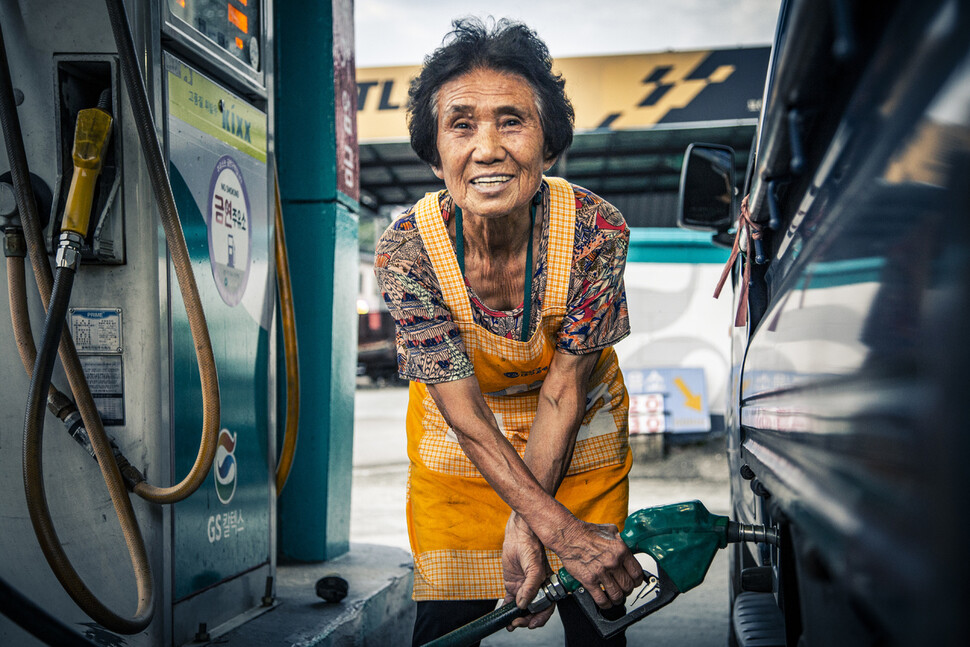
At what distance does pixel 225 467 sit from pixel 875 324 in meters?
2.12

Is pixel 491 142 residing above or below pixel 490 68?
below

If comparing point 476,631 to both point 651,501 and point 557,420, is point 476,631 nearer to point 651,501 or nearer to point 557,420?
→ point 557,420

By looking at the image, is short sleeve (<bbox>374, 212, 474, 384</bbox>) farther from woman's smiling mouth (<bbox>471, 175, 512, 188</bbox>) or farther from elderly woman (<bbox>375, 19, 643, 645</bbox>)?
woman's smiling mouth (<bbox>471, 175, 512, 188</bbox>)

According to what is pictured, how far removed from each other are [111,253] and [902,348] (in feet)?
6.09

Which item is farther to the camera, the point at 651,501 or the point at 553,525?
the point at 651,501

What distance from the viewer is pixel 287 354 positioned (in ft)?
9.41

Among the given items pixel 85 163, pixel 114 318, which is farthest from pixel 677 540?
pixel 85 163

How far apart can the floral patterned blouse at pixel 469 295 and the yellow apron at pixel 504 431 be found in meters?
0.03

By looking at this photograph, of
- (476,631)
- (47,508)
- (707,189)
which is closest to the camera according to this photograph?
(476,631)

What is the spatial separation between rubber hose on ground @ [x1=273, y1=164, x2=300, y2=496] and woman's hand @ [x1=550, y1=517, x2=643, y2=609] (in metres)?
1.39

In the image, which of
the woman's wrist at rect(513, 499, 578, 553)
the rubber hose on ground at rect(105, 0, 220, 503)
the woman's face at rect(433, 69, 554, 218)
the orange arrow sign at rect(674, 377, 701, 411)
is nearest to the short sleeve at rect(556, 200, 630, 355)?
the woman's face at rect(433, 69, 554, 218)

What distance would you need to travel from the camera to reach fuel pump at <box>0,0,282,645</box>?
1836 millimetres

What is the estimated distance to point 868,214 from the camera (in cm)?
75

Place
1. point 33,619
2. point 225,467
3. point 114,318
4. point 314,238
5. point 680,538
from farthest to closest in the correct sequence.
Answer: point 314,238 < point 225,467 < point 114,318 < point 680,538 < point 33,619
